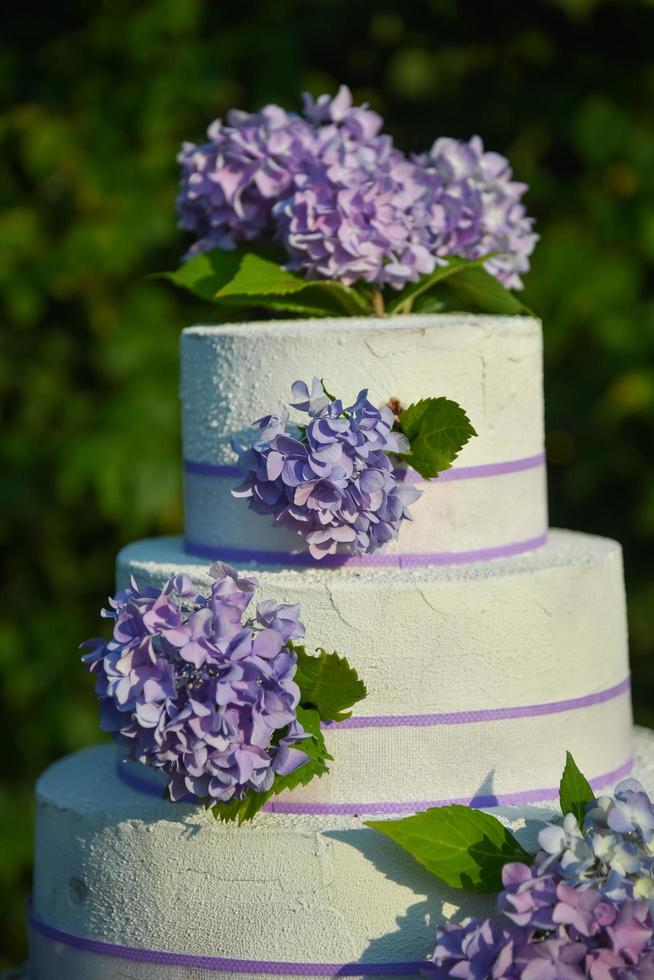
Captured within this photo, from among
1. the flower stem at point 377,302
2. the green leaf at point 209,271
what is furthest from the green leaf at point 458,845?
the green leaf at point 209,271

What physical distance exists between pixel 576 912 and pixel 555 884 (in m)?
0.05

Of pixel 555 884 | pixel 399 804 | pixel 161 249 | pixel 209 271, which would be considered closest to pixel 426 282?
pixel 209 271

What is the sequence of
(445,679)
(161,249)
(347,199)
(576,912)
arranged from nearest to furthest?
(576,912)
(445,679)
(347,199)
(161,249)

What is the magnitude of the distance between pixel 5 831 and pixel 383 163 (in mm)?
2058

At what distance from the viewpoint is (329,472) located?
4.93ft

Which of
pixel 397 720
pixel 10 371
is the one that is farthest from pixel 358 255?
pixel 10 371

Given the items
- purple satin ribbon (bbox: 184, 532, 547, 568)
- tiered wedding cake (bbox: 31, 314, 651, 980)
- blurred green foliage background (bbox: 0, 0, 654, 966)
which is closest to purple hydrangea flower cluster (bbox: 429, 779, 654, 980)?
tiered wedding cake (bbox: 31, 314, 651, 980)

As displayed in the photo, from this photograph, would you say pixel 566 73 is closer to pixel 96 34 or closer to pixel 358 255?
pixel 96 34

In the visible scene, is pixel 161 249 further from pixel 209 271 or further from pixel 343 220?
pixel 343 220

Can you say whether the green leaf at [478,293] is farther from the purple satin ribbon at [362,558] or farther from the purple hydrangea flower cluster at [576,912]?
the purple hydrangea flower cluster at [576,912]

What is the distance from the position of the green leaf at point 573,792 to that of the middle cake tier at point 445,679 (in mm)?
131

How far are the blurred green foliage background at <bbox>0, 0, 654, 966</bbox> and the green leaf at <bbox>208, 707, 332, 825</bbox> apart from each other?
163 centimetres

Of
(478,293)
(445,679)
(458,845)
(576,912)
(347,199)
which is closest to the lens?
(576,912)

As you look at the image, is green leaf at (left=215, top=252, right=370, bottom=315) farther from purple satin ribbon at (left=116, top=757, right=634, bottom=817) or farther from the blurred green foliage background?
the blurred green foliage background
